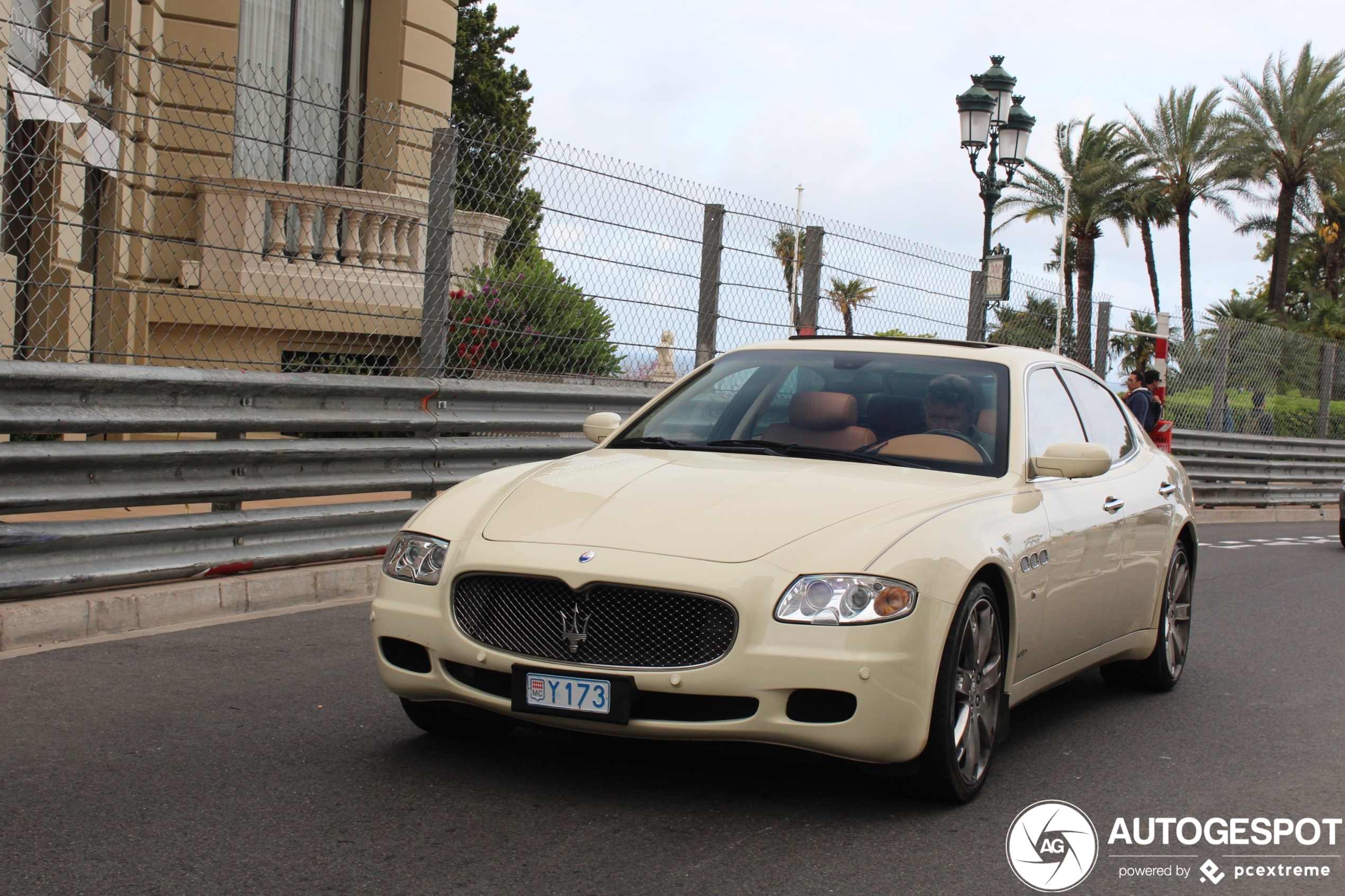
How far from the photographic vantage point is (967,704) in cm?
437

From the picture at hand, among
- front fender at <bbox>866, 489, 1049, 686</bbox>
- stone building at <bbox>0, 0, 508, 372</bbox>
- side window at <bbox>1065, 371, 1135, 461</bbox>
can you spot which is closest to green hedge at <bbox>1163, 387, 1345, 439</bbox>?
stone building at <bbox>0, 0, 508, 372</bbox>

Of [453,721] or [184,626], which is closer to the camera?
[453,721]

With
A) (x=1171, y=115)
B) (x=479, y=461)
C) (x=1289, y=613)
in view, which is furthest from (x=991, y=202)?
(x=1171, y=115)

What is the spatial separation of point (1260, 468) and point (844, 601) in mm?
18530

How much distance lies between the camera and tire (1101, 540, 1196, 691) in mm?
6344

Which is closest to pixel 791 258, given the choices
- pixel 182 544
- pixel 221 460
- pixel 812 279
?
pixel 812 279

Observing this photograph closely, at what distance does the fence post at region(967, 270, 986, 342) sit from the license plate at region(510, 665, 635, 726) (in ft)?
33.8

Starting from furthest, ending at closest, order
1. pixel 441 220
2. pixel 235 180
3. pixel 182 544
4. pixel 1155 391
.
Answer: pixel 1155 391 → pixel 235 180 → pixel 441 220 → pixel 182 544

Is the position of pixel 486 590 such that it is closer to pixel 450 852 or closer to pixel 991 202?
pixel 450 852

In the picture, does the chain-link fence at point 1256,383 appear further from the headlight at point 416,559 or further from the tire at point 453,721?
the headlight at point 416,559

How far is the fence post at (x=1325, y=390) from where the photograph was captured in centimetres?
2311

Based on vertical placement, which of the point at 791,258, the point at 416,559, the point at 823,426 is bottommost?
the point at 416,559

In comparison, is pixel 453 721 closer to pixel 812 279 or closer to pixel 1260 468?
pixel 812 279

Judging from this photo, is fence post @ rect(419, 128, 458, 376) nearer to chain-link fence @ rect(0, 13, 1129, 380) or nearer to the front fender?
chain-link fence @ rect(0, 13, 1129, 380)
